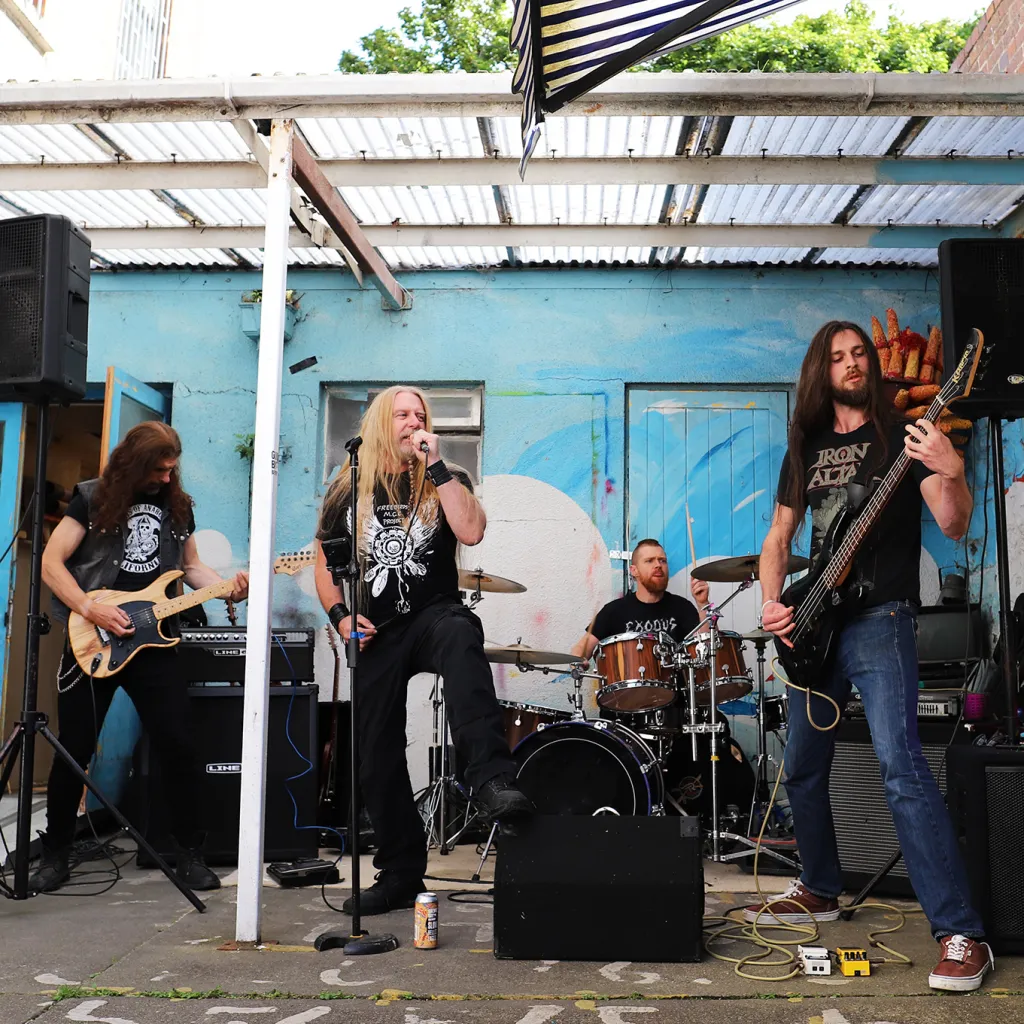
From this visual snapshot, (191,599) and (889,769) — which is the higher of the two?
(191,599)

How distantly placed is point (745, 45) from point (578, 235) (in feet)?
49.0

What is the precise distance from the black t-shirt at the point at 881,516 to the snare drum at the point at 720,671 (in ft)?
6.36

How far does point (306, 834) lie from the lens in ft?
17.1

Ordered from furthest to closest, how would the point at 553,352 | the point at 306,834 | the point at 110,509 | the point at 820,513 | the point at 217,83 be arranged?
the point at 553,352
the point at 306,834
the point at 110,509
the point at 217,83
the point at 820,513

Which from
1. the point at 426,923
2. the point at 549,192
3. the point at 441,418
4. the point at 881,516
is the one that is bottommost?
the point at 426,923

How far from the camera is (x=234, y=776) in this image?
17.3 ft

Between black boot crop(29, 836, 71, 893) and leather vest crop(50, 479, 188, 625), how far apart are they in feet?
3.22

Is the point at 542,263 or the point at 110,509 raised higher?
the point at 542,263

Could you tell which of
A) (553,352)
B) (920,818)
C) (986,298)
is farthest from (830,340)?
(553,352)

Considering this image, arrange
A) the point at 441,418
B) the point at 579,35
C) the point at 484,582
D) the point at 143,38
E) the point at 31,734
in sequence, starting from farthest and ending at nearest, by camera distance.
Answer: the point at 143,38, the point at 441,418, the point at 484,582, the point at 31,734, the point at 579,35

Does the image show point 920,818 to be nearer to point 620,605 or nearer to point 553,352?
point 620,605

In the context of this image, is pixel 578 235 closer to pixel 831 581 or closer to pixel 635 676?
pixel 635 676

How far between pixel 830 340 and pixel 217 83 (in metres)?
2.66

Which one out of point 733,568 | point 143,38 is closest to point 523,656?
point 733,568
